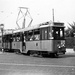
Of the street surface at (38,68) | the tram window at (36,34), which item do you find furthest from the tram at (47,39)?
the street surface at (38,68)

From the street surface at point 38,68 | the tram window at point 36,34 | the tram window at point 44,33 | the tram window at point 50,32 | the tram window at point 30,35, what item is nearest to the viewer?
the street surface at point 38,68

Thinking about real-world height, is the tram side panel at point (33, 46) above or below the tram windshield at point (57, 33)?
below

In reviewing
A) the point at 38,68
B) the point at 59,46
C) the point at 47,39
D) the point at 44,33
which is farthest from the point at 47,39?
the point at 38,68

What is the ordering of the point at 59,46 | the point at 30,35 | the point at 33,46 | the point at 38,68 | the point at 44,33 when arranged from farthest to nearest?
the point at 30,35 < the point at 33,46 < the point at 44,33 < the point at 59,46 < the point at 38,68

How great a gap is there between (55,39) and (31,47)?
395cm

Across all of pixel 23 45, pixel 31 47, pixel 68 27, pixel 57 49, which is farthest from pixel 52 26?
pixel 68 27

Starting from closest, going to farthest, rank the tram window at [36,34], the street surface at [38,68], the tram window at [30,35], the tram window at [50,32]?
the street surface at [38,68] → the tram window at [50,32] → the tram window at [36,34] → the tram window at [30,35]

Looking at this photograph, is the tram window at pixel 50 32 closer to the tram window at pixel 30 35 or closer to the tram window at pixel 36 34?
the tram window at pixel 36 34

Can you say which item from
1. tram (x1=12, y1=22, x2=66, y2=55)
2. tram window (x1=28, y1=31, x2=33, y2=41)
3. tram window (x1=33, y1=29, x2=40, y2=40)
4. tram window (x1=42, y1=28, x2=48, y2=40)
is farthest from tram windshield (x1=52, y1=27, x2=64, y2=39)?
tram window (x1=28, y1=31, x2=33, y2=41)

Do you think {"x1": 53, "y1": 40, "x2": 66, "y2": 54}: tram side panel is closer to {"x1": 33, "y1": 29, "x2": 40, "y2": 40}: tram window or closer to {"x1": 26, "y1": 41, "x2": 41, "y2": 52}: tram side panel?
{"x1": 26, "y1": 41, "x2": 41, "y2": 52}: tram side panel

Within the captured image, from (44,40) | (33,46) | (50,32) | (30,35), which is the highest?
(50,32)

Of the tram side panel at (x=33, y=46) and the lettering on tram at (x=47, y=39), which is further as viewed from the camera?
the tram side panel at (x=33, y=46)

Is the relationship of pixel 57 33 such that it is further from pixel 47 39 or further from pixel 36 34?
pixel 36 34

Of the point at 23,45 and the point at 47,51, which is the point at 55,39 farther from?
the point at 23,45
